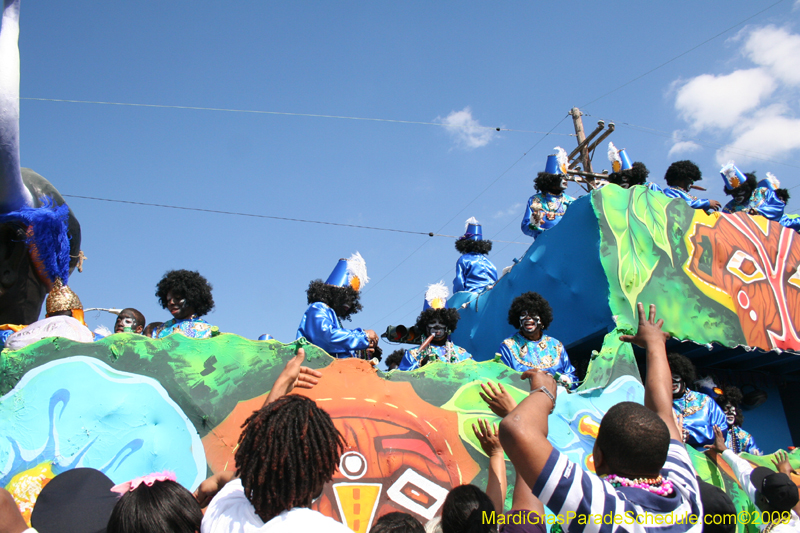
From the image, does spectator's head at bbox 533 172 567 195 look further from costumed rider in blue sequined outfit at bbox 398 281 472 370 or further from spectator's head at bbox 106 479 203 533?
spectator's head at bbox 106 479 203 533

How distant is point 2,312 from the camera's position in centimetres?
373

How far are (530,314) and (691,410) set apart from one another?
1800 millimetres

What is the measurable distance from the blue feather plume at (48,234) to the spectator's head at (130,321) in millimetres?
1585

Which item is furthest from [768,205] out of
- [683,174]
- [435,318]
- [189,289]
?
[189,289]

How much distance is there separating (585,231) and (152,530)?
5.27m

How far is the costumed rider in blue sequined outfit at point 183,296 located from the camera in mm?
4953

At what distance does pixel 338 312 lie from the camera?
19.2ft

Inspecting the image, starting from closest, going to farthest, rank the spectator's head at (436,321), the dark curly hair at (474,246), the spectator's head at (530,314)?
the spectator's head at (530,314) → the spectator's head at (436,321) → the dark curly hair at (474,246)

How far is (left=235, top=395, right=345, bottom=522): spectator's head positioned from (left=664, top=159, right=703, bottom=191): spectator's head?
299 inches

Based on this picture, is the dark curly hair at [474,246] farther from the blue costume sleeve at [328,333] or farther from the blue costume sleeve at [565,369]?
the blue costume sleeve at [328,333]

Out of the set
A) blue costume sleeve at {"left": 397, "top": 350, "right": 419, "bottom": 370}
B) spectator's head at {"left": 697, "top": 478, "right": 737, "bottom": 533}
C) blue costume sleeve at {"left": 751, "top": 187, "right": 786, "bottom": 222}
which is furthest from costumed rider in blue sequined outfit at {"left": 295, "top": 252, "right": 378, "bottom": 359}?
blue costume sleeve at {"left": 751, "top": 187, "right": 786, "bottom": 222}

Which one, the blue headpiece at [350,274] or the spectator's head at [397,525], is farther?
the blue headpiece at [350,274]

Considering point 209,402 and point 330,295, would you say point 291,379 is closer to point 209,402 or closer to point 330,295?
point 209,402

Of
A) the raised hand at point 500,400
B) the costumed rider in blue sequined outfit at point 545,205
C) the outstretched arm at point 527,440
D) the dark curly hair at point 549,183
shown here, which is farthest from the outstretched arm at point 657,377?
the dark curly hair at point 549,183
